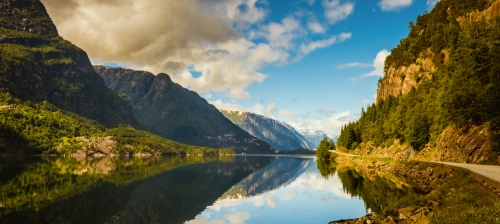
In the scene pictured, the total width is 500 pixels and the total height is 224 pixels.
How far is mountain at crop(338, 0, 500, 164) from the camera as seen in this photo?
160 ft

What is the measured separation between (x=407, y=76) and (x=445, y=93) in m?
77.5

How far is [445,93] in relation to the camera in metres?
56.4

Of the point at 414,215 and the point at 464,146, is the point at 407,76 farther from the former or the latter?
the point at 414,215

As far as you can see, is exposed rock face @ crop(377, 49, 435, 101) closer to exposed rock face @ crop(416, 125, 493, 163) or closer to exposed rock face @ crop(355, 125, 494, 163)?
exposed rock face @ crop(355, 125, 494, 163)

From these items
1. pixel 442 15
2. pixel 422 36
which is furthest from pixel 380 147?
pixel 442 15

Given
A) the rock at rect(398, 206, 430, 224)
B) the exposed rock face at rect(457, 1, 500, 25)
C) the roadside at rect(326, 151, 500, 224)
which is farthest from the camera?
the exposed rock face at rect(457, 1, 500, 25)

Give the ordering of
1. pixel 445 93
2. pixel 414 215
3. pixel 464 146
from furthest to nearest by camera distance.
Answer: pixel 445 93 → pixel 464 146 → pixel 414 215

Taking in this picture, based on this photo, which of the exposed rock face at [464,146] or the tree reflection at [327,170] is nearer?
the exposed rock face at [464,146]

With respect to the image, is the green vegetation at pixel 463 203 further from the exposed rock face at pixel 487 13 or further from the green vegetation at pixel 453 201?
the exposed rock face at pixel 487 13

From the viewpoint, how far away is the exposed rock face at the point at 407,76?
11459 centimetres

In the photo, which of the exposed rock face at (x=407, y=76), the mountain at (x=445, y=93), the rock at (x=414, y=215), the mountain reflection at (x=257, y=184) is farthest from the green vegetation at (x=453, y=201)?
the exposed rock face at (x=407, y=76)

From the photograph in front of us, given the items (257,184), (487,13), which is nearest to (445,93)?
(257,184)

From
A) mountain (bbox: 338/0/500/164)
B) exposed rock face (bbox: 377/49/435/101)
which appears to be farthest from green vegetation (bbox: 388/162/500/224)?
exposed rock face (bbox: 377/49/435/101)

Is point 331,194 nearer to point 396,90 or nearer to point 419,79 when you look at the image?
point 419,79
